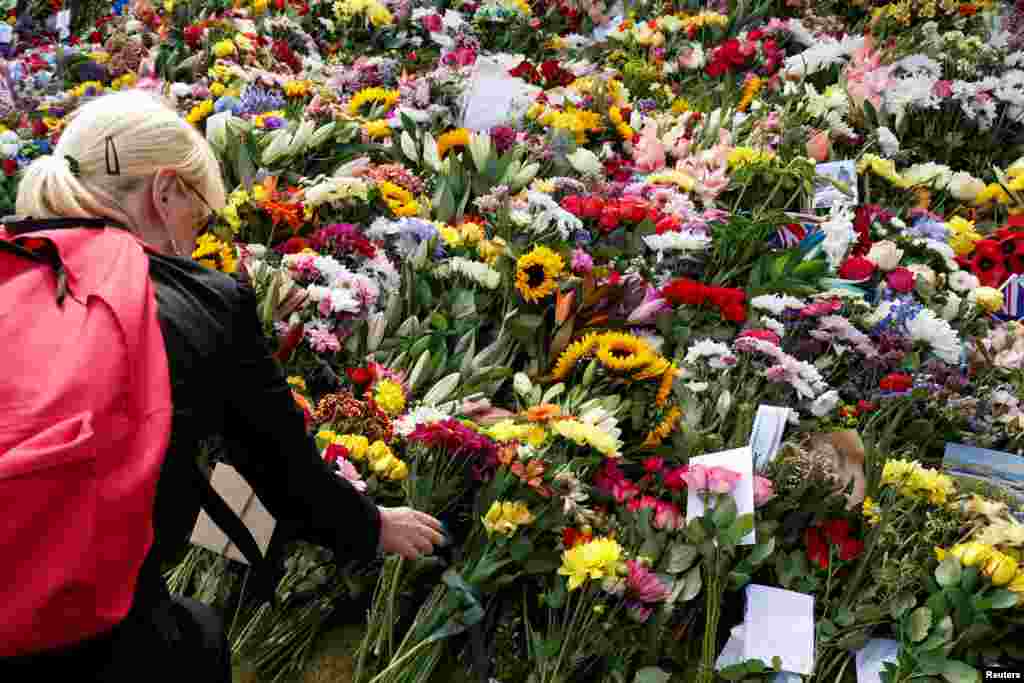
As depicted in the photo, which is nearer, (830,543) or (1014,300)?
(830,543)

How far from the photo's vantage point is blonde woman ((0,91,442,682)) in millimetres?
1136

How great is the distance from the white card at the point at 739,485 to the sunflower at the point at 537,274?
786 mm

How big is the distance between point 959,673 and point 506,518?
39.0 inches

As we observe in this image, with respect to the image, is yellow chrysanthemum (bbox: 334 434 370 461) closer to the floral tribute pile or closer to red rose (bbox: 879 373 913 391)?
the floral tribute pile

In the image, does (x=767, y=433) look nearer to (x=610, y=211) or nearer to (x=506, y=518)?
(x=506, y=518)

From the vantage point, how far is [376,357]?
102 inches

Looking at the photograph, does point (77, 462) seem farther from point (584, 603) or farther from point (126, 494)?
point (584, 603)

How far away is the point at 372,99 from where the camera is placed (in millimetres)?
4211

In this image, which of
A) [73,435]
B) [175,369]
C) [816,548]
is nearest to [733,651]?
[816,548]

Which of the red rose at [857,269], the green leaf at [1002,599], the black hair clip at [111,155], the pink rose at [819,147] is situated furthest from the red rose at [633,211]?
the black hair clip at [111,155]

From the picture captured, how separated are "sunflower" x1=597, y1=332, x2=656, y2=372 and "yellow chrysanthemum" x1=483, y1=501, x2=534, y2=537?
56 centimetres

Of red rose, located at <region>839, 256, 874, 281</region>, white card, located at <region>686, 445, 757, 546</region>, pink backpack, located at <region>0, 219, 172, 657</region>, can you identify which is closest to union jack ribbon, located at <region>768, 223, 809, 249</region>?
red rose, located at <region>839, 256, 874, 281</region>

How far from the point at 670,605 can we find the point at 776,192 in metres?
2.13

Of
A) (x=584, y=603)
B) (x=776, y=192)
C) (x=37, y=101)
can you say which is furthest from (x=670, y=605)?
(x=37, y=101)
